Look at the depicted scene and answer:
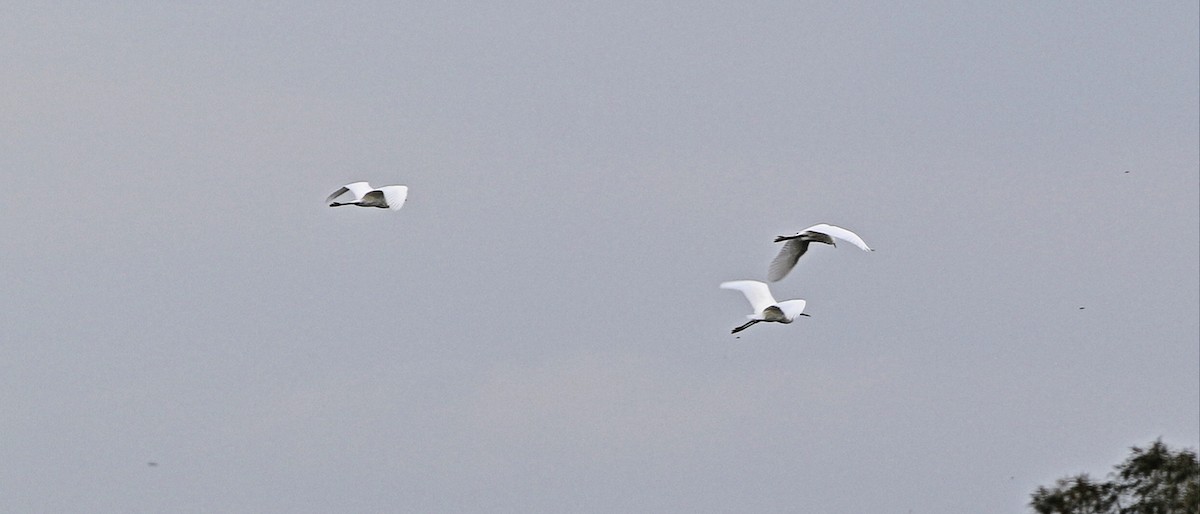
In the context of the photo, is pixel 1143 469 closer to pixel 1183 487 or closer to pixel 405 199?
pixel 1183 487

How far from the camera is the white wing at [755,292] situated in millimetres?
49938

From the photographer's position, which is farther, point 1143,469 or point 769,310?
point 1143,469

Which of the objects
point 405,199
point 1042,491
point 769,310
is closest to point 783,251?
point 769,310

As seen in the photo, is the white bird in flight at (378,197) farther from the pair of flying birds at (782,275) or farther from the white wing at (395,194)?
the pair of flying birds at (782,275)

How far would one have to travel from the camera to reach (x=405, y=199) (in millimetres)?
49406

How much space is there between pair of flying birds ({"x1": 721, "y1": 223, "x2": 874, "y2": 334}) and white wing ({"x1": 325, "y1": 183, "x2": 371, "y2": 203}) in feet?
24.5

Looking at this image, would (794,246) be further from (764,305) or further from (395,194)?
(395,194)

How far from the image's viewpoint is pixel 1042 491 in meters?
64.7

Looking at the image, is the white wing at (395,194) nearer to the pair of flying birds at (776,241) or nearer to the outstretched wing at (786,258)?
the pair of flying birds at (776,241)

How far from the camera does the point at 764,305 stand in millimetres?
49844

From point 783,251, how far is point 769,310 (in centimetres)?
121

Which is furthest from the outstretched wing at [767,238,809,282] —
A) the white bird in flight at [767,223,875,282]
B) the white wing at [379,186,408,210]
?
the white wing at [379,186,408,210]

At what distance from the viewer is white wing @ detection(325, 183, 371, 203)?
49625mm

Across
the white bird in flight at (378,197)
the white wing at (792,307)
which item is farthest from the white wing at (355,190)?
the white wing at (792,307)
